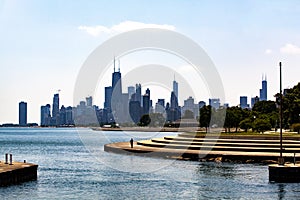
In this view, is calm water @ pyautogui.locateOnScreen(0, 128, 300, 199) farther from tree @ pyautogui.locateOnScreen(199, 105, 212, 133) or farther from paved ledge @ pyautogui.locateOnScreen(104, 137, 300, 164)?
tree @ pyautogui.locateOnScreen(199, 105, 212, 133)

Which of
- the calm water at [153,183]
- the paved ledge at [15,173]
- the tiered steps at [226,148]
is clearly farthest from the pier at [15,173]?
the tiered steps at [226,148]

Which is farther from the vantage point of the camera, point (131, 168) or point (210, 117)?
point (210, 117)

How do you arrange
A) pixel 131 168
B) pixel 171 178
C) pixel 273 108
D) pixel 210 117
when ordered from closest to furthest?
pixel 171 178 → pixel 131 168 → pixel 210 117 → pixel 273 108

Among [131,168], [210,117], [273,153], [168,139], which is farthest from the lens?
[210,117]

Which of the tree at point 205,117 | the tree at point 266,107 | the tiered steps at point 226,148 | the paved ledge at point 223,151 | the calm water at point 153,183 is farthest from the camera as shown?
the tree at point 266,107

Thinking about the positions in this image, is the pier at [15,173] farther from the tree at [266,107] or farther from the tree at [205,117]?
the tree at [266,107]

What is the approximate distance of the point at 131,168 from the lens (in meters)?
57.8

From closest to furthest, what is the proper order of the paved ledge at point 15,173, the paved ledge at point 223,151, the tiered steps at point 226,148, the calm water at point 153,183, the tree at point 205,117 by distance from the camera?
the calm water at point 153,183, the paved ledge at point 15,173, the paved ledge at point 223,151, the tiered steps at point 226,148, the tree at point 205,117

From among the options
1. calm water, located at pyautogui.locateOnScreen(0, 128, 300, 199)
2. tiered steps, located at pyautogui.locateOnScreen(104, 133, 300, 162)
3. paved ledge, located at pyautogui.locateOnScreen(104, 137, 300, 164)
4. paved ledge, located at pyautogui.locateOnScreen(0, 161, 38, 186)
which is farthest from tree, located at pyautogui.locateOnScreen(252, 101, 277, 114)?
paved ledge, located at pyautogui.locateOnScreen(0, 161, 38, 186)

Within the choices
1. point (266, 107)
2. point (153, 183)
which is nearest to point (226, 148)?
point (153, 183)

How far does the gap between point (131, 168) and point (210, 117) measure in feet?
222

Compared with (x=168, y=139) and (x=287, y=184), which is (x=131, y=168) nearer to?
(x=287, y=184)

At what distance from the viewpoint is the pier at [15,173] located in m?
41.9

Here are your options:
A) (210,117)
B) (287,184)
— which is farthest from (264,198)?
(210,117)
